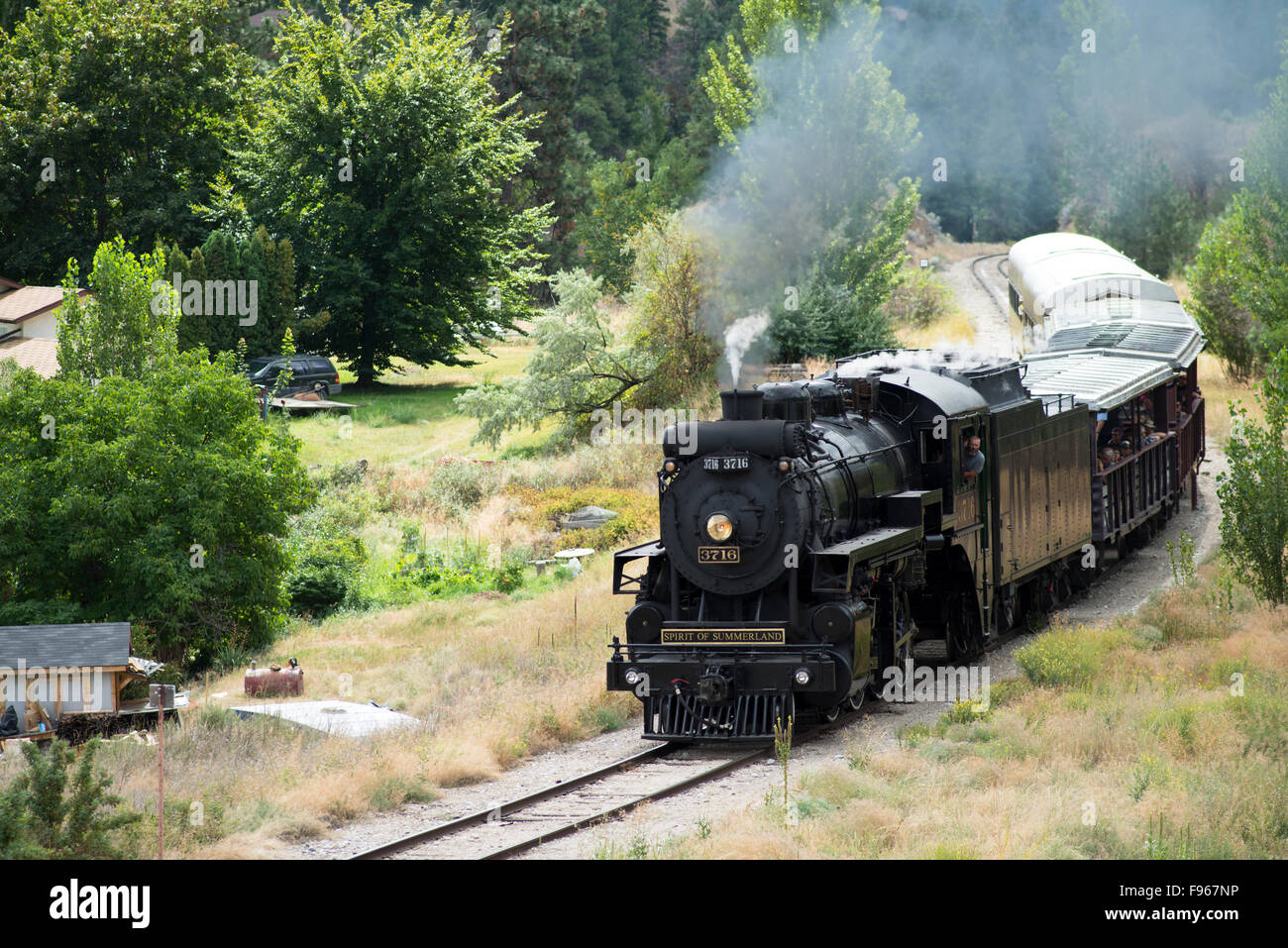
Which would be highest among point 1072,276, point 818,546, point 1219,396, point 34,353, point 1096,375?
point 1072,276

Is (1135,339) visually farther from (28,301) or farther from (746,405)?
(28,301)

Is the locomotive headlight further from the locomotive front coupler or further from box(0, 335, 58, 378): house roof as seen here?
box(0, 335, 58, 378): house roof

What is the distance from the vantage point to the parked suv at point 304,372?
35.7m

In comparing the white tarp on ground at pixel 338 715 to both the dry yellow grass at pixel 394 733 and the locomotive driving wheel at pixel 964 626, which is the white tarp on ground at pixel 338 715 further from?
the locomotive driving wheel at pixel 964 626

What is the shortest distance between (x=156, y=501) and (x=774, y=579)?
12.4 meters

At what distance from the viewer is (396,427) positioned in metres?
35.9

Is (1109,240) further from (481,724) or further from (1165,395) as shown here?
(481,724)

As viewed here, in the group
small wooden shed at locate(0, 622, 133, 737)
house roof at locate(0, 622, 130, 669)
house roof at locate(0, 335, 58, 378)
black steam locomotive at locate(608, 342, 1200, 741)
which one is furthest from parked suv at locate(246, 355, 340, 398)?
black steam locomotive at locate(608, 342, 1200, 741)

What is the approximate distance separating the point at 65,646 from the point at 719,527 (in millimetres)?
9216

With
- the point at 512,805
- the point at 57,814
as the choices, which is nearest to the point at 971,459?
the point at 512,805

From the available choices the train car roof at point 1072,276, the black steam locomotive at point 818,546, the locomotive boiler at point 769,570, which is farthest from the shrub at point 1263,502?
the train car roof at point 1072,276

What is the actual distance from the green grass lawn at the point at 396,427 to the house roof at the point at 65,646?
12.0 m

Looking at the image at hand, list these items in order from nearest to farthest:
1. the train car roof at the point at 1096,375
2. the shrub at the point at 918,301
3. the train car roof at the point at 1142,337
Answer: the train car roof at the point at 1096,375 < the train car roof at the point at 1142,337 < the shrub at the point at 918,301

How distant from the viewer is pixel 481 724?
515 inches
